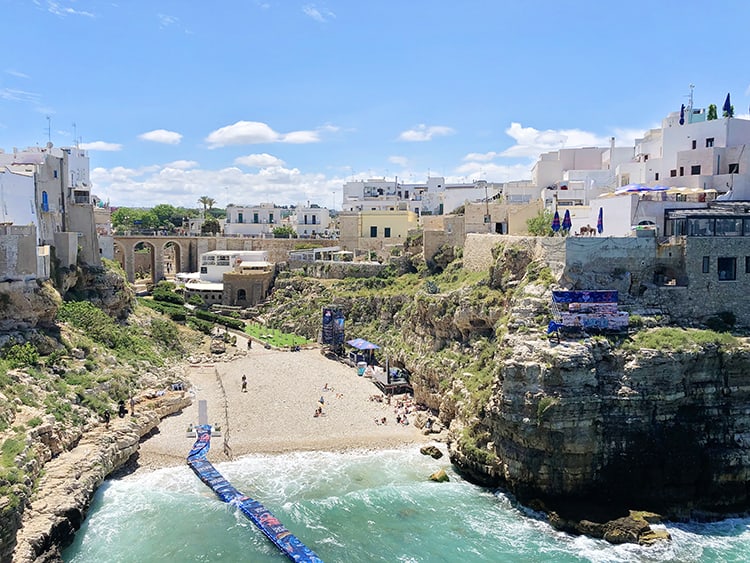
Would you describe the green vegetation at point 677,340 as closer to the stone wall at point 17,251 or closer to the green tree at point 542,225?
the green tree at point 542,225

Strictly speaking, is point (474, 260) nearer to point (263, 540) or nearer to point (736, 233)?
point (736, 233)

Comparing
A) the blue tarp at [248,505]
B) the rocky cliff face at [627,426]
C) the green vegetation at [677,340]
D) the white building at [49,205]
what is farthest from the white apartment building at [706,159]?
the white building at [49,205]

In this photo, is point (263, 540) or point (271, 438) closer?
point (263, 540)

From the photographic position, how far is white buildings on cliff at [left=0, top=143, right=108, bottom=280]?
96.2ft

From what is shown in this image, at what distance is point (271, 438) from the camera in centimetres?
2952

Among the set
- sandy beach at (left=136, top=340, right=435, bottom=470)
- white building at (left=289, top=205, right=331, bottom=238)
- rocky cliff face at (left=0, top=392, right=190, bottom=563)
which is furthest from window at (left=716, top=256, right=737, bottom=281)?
white building at (left=289, top=205, right=331, bottom=238)

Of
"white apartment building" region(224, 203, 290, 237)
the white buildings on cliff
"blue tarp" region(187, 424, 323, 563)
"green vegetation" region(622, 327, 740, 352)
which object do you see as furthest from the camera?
"white apartment building" region(224, 203, 290, 237)

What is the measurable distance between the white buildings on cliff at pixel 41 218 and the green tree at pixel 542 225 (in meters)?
26.9

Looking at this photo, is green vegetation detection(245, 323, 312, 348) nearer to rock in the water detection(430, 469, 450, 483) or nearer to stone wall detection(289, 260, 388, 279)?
stone wall detection(289, 260, 388, 279)

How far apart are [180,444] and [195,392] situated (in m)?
7.86

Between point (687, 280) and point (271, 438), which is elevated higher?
point (687, 280)

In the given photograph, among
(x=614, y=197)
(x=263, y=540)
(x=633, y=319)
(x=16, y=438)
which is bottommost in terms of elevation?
(x=263, y=540)

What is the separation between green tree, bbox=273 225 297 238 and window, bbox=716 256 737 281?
174 feet

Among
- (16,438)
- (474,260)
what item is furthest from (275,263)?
(16,438)
